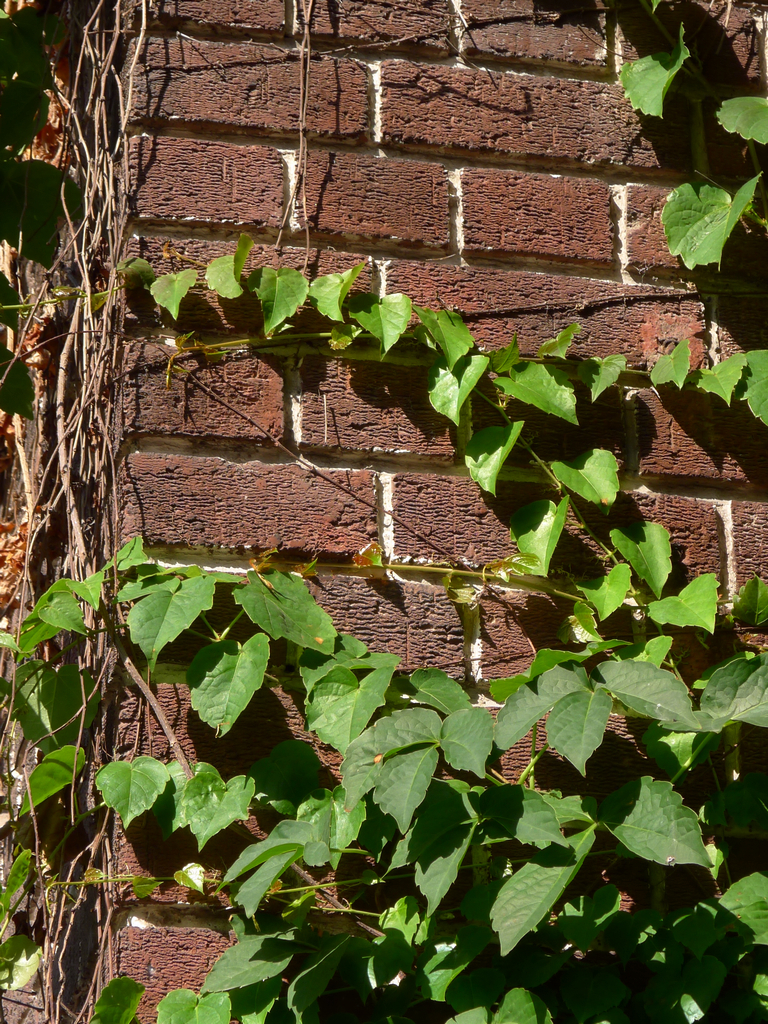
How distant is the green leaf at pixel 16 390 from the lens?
120cm

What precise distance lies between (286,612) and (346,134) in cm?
59

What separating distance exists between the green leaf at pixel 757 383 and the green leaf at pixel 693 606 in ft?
0.72

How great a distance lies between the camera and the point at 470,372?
1103 millimetres

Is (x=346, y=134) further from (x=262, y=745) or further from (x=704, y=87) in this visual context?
(x=262, y=745)

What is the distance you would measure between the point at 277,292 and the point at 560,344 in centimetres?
34

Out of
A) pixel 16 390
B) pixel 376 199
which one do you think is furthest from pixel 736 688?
pixel 16 390

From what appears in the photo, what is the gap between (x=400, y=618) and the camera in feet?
3.52

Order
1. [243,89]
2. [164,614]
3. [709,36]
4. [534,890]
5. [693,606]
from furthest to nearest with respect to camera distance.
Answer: [709,36] → [243,89] → [693,606] → [164,614] → [534,890]

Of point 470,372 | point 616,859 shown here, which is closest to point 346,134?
point 470,372

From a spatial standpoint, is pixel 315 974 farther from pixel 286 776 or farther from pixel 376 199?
pixel 376 199

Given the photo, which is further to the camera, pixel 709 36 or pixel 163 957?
pixel 709 36

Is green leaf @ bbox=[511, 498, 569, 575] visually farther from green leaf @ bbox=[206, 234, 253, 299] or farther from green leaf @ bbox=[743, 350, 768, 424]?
green leaf @ bbox=[206, 234, 253, 299]

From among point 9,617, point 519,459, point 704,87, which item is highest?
point 704,87

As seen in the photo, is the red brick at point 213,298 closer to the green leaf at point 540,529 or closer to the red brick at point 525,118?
the red brick at point 525,118
